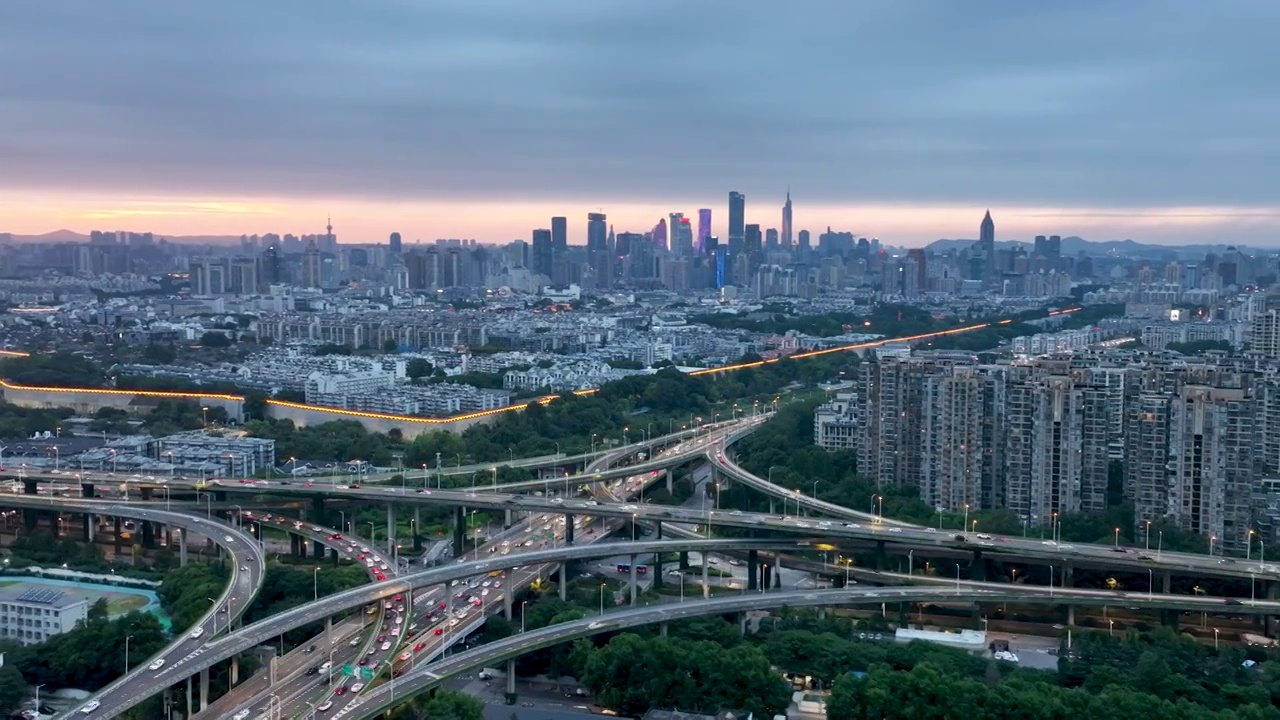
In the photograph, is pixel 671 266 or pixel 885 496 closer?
pixel 885 496

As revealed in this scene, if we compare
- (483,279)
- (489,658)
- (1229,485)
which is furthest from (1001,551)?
(483,279)

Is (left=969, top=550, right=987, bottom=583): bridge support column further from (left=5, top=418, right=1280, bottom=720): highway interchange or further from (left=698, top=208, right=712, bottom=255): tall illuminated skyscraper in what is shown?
(left=698, top=208, right=712, bottom=255): tall illuminated skyscraper

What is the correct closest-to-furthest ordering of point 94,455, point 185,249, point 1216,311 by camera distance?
point 94,455, point 1216,311, point 185,249

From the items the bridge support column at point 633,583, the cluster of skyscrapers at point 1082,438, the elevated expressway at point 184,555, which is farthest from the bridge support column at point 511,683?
the cluster of skyscrapers at point 1082,438

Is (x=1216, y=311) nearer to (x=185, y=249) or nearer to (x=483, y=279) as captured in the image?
(x=483, y=279)

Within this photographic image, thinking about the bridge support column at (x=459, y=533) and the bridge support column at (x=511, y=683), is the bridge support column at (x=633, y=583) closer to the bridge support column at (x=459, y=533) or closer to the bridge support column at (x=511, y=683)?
the bridge support column at (x=511, y=683)

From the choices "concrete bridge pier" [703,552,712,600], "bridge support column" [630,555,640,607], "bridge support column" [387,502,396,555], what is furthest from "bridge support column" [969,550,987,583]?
"bridge support column" [387,502,396,555]

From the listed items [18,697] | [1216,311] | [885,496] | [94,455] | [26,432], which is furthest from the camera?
[1216,311]
